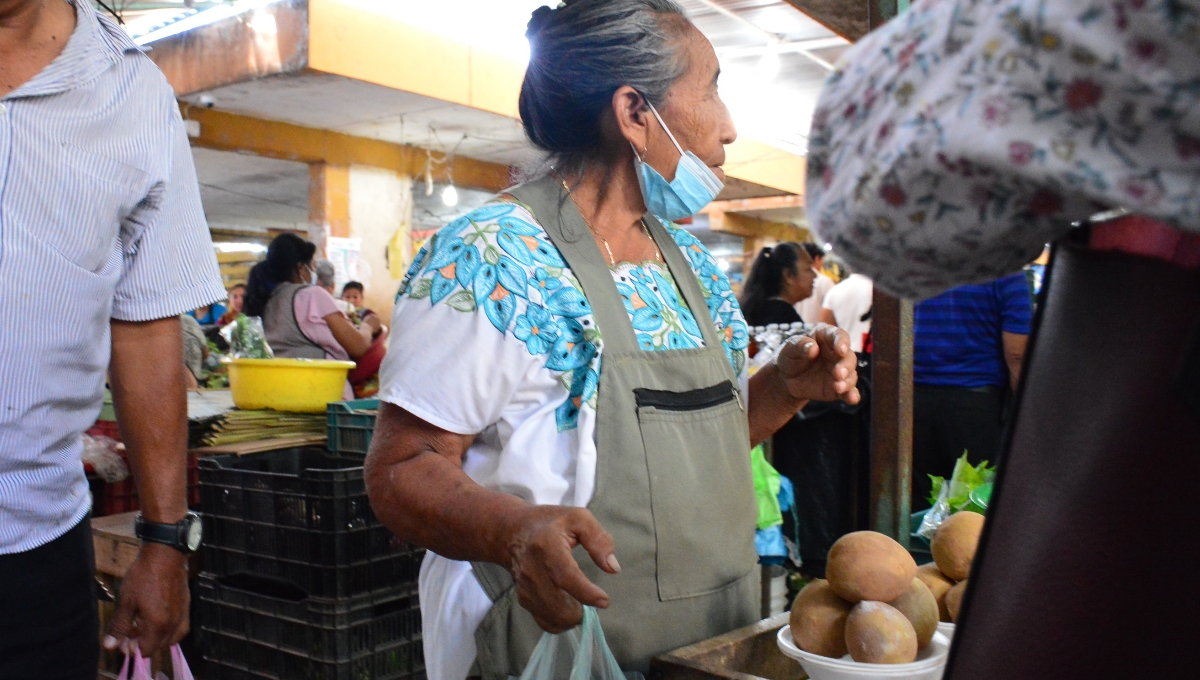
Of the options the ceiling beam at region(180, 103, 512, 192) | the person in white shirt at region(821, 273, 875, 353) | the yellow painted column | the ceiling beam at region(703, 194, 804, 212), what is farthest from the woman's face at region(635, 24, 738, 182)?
the ceiling beam at region(703, 194, 804, 212)

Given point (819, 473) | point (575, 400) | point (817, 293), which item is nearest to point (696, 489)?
point (575, 400)

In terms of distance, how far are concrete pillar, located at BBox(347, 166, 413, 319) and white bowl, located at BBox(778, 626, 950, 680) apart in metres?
8.61

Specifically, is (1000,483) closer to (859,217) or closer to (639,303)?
(859,217)

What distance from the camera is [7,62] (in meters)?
1.43

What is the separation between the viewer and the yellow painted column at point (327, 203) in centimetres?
937

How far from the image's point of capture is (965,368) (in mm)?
3881

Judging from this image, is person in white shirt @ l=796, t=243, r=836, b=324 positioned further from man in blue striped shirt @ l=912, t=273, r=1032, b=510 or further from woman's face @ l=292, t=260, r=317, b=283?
woman's face @ l=292, t=260, r=317, b=283

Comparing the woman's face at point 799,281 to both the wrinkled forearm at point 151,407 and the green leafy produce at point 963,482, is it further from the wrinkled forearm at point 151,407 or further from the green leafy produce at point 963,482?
the wrinkled forearm at point 151,407

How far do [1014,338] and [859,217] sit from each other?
11.0 ft

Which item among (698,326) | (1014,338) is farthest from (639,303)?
(1014,338)

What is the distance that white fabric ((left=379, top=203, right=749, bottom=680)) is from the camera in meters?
1.45

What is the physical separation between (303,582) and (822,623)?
5.07ft

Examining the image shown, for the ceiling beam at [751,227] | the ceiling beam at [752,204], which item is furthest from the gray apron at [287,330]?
the ceiling beam at [751,227]

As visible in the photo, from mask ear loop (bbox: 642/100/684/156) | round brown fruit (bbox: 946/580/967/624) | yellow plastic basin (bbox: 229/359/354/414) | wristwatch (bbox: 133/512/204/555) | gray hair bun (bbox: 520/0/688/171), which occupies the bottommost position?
round brown fruit (bbox: 946/580/967/624)
